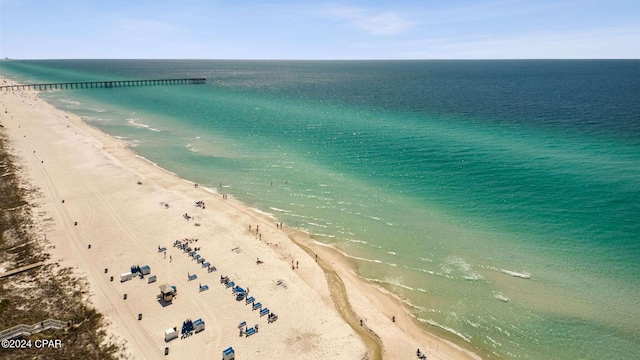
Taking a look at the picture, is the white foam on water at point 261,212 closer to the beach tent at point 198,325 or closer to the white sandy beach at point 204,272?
the white sandy beach at point 204,272

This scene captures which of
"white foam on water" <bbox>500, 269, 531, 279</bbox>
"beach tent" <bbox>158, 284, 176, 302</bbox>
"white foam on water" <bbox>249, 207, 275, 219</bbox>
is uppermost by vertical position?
"white foam on water" <bbox>249, 207, 275, 219</bbox>

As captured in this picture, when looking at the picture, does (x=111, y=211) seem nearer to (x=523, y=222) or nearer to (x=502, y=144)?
(x=523, y=222)

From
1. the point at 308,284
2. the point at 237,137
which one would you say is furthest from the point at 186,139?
the point at 308,284

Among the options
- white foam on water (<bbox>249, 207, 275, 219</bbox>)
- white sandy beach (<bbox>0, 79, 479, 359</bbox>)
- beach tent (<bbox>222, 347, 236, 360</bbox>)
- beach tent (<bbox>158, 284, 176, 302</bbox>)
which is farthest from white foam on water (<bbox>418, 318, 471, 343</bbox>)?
white foam on water (<bbox>249, 207, 275, 219</bbox>)

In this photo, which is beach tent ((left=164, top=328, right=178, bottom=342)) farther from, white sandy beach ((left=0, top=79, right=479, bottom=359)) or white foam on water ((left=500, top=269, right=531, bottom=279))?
white foam on water ((left=500, top=269, right=531, bottom=279))

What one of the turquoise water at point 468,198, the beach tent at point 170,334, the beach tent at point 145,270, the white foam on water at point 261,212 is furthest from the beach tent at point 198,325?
the white foam on water at point 261,212

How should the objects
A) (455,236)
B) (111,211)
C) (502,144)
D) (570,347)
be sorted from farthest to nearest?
1. (502,144)
2. (111,211)
3. (455,236)
4. (570,347)

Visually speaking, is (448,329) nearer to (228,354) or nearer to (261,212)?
(228,354)
